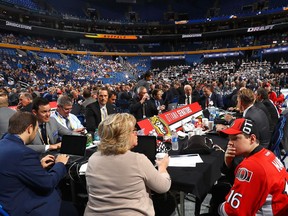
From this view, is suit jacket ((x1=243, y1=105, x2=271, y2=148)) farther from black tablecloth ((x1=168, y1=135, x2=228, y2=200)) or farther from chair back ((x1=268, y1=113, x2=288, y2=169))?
black tablecloth ((x1=168, y1=135, x2=228, y2=200))

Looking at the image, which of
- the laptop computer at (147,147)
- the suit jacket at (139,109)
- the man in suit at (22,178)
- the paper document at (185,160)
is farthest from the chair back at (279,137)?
the man in suit at (22,178)

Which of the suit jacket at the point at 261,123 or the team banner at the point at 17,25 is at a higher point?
the team banner at the point at 17,25

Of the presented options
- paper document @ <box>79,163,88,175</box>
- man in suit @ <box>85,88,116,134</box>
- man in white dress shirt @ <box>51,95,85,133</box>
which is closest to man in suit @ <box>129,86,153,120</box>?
man in suit @ <box>85,88,116,134</box>

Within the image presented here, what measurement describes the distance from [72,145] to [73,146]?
21 mm

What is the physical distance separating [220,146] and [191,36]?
123 feet

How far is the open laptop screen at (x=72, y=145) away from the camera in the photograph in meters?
2.95

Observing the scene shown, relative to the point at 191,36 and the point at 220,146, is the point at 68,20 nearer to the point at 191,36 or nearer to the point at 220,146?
the point at 191,36

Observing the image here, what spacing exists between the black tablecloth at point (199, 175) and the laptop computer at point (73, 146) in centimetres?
116

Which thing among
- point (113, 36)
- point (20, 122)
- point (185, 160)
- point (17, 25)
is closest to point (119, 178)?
point (20, 122)

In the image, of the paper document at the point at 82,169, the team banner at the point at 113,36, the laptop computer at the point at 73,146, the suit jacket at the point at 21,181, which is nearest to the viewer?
the suit jacket at the point at 21,181

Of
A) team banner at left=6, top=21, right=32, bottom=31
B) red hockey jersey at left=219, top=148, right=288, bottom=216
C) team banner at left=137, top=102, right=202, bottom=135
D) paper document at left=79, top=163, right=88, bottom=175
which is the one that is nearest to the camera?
red hockey jersey at left=219, top=148, right=288, bottom=216

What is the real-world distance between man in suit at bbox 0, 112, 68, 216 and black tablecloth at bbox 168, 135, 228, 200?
3.75 ft

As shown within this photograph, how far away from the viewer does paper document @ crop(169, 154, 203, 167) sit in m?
2.56

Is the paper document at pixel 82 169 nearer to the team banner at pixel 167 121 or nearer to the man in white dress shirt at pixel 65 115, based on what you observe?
the team banner at pixel 167 121
